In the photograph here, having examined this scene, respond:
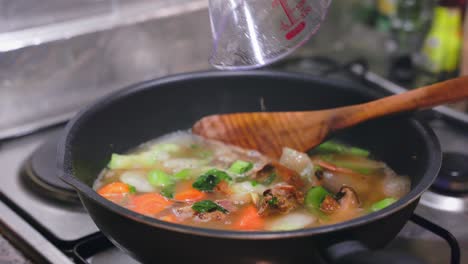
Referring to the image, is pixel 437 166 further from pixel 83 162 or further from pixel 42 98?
pixel 42 98

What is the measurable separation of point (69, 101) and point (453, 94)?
91 centimetres

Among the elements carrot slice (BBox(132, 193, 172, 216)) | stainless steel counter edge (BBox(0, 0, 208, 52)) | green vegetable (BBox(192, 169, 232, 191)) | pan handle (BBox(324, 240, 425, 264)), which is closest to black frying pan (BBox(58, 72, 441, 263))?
pan handle (BBox(324, 240, 425, 264))

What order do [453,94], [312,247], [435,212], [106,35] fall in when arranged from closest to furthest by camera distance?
[312,247], [453,94], [435,212], [106,35]

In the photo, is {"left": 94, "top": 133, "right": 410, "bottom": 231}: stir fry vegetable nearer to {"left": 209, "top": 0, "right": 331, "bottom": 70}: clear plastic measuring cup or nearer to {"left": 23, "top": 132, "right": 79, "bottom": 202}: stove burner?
{"left": 23, "top": 132, "right": 79, "bottom": 202}: stove burner

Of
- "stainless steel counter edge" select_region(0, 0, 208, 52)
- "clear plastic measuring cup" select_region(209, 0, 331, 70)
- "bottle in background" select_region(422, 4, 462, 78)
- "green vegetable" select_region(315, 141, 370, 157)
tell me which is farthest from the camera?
"bottle in background" select_region(422, 4, 462, 78)

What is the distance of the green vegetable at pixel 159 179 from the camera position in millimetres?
1115

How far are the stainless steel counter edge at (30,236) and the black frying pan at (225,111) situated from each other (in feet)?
0.40

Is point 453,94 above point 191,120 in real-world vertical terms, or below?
above

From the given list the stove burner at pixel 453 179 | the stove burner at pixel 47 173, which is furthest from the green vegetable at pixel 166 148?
the stove burner at pixel 453 179

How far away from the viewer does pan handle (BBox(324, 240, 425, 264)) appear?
0.65m

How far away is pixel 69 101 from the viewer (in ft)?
4.71

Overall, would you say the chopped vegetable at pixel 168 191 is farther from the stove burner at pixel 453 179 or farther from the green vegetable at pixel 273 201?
the stove burner at pixel 453 179

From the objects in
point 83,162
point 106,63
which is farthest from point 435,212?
point 106,63

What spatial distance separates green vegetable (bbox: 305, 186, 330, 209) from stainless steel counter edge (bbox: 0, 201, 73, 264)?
0.41 metres
